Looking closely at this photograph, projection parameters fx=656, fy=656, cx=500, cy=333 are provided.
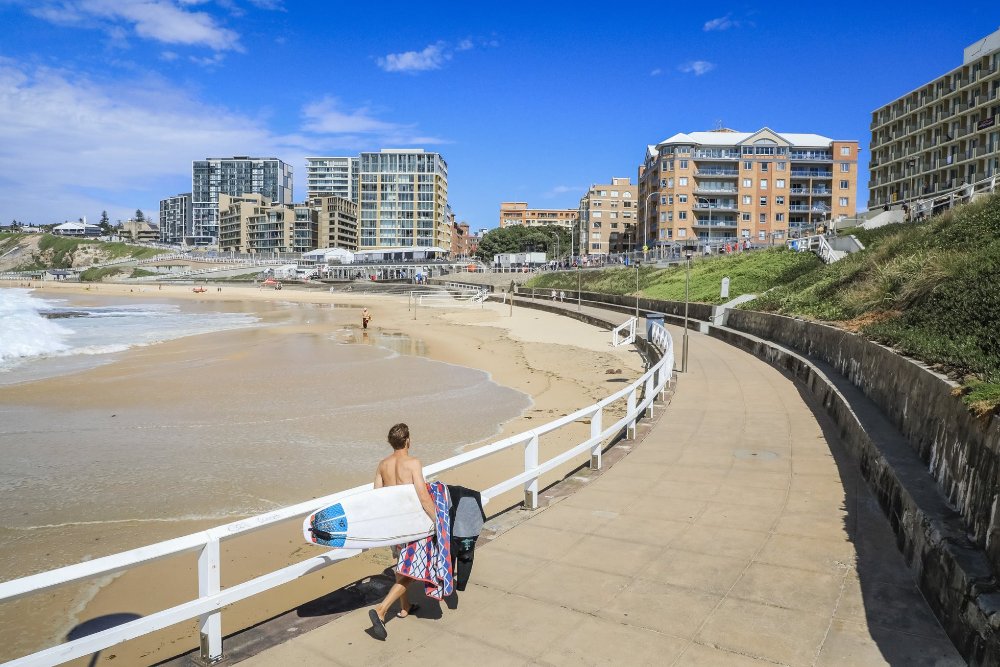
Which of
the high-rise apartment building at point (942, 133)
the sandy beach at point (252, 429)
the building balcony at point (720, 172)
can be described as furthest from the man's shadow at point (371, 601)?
the building balcony at point (720, 172)

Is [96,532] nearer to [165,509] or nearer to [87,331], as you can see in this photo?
[165,509]

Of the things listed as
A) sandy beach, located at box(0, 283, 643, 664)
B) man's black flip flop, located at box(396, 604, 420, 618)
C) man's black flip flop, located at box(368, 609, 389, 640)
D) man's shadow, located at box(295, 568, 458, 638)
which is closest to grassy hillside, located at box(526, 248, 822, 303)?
sandy beach, located at box(0, 283, 643, 664)

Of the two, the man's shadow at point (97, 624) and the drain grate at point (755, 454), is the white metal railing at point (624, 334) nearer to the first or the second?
the drain grate at point (755, 454)

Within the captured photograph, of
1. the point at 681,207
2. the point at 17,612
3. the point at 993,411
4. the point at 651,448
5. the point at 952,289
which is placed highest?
the point at 681,207

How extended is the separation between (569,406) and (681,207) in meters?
70.8

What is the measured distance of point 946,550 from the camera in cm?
431

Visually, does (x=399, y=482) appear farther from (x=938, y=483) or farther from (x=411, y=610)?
(x=938, y=483)

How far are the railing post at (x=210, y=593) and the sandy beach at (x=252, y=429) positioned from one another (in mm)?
2138

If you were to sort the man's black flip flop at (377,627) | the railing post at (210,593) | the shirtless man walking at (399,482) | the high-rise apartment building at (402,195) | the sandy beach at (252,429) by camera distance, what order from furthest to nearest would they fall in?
the high-rise apartment building at (402,195) < the sandy beach at (252,429) < the shirtless man walking at (399,482) < the man's black flip flop at (377,627) < the railing post at (210,593)

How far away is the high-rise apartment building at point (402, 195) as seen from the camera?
551 feet

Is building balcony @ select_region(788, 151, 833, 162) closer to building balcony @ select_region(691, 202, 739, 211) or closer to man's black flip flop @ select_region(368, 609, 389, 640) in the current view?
building balcony @ select_region(691, 202, 739, 211)

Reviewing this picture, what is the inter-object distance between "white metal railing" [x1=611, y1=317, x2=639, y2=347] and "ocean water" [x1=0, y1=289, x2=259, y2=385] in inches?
781

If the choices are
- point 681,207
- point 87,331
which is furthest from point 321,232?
point 87,331

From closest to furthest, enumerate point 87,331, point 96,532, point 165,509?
point 96,532 < point 165,509 < point 87,331
